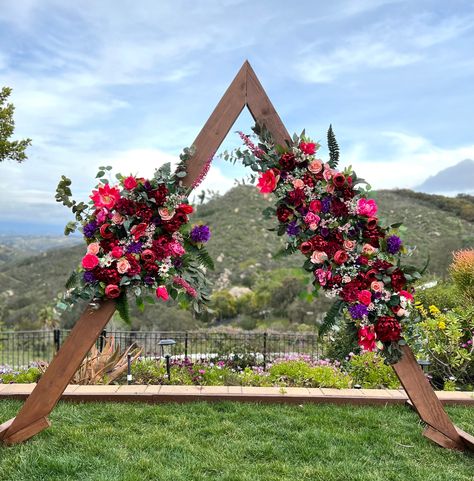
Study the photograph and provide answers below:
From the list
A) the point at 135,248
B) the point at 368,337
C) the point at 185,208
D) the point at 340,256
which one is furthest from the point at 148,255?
the point at 368,337

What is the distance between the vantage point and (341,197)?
4070 millimetres

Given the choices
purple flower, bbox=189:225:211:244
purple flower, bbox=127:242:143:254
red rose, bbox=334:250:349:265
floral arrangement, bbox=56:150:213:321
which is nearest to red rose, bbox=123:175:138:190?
floral arrangement, bbox=56:150:213:321

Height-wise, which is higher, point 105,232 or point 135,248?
point 105,232

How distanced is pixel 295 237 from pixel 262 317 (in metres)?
19.7

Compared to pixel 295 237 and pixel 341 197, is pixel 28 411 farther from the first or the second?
pixel 341 197

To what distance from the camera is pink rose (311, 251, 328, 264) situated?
3.99 meters

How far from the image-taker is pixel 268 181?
13.5 ft

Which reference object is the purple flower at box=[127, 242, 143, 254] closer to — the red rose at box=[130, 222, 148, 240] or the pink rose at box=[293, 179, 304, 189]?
the red rose at box=[130, 222, 148, 240]

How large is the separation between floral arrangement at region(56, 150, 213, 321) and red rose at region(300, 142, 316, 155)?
0.93 meters

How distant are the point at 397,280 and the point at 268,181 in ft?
4.18

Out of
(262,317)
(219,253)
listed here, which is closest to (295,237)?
(262,317)

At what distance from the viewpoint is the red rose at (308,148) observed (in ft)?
13.5

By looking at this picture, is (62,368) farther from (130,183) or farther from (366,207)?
(366,207)

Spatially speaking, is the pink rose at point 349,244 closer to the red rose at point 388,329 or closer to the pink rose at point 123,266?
the red rose at point 388,329
